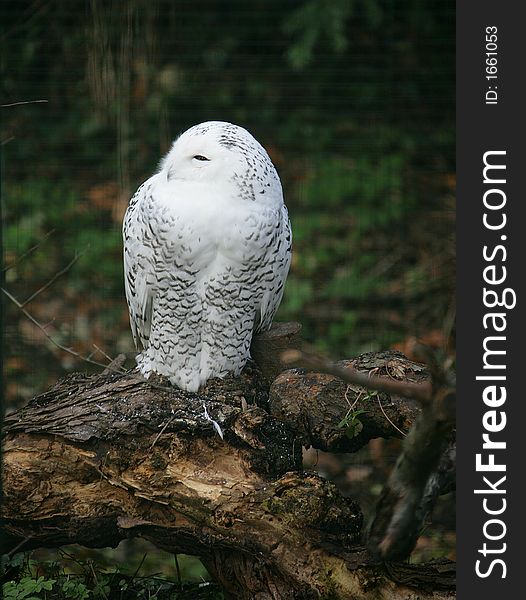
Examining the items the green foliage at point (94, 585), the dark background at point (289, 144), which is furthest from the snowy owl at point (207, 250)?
the dark background at point (289, 144)

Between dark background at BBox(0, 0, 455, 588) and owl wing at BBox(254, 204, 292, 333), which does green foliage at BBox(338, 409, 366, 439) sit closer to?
owl wing at BBox(254, 204, 292, 333)

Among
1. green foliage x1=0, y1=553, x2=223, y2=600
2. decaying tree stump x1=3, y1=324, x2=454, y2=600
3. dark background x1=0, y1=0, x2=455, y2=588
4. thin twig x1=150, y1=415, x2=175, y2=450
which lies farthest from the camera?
dark background x1=0, y1=0, x2=455, y2=588

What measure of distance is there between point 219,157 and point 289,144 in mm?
2291

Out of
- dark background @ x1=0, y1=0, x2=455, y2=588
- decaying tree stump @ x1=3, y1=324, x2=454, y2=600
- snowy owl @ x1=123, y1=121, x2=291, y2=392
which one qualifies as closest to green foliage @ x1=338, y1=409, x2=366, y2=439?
decaying tree stump @ x1=3, y1=324, x2=454, y2=600

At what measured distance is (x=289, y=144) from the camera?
3.83 meters

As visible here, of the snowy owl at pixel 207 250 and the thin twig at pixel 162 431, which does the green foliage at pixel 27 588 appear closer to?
the thin twig at pixel 162 431

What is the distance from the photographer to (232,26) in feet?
12.1

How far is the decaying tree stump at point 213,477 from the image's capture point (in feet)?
4.74

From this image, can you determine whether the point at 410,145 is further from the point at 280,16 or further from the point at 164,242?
the point at 164,242

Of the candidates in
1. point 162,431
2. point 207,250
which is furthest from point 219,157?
point 162,431

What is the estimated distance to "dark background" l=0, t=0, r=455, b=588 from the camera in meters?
3.28

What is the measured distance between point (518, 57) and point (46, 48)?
8.81 feet

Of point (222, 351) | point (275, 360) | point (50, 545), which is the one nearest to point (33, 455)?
point (50, 545)

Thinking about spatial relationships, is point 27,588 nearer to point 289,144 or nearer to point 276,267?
point 276,267
